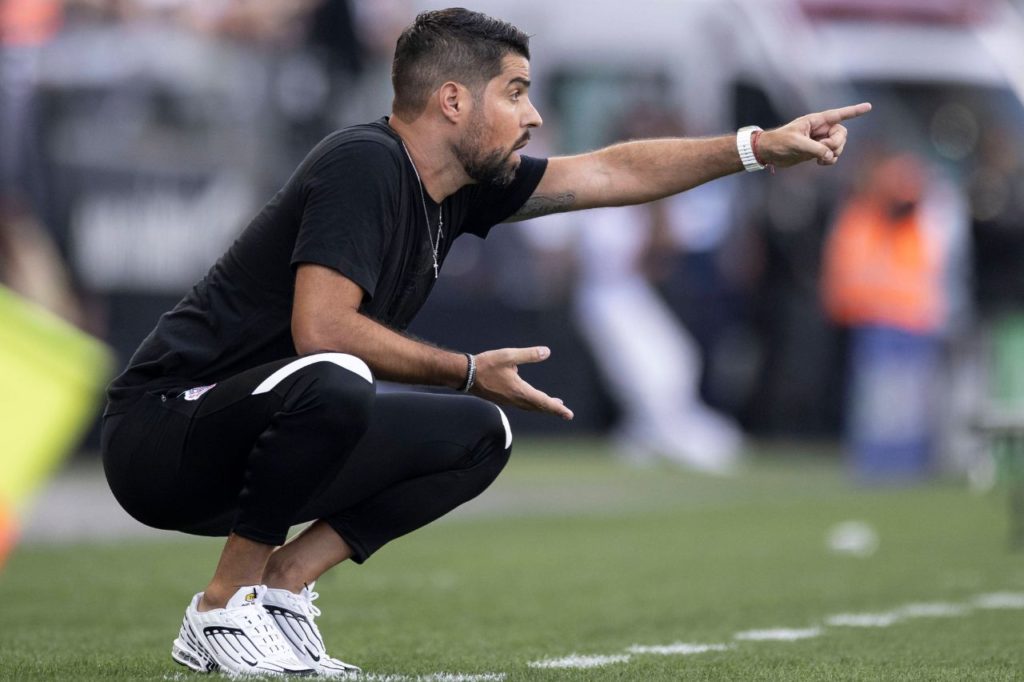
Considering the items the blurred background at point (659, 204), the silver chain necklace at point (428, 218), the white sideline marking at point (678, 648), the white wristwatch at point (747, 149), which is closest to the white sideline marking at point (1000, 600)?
the white sideline marking at point (678, 648)

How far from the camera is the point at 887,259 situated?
47.4 ft

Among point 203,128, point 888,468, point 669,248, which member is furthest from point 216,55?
point 888,468

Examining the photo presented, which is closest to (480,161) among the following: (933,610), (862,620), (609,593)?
(862,620)

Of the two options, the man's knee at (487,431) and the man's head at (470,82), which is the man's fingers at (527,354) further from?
the man's head at (470,82)

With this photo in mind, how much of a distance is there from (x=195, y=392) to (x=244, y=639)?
0.64 meters

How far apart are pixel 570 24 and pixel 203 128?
12.5 feet

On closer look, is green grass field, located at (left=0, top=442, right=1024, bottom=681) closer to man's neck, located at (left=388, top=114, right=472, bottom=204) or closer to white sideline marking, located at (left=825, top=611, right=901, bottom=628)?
white sideline marking, located at (left=825, top=611, right=901, bottom=628)

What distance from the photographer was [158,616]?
6.37 m

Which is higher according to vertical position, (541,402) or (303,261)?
(303,261)

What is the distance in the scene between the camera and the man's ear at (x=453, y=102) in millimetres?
4543

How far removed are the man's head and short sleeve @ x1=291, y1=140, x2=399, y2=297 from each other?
0.80ft

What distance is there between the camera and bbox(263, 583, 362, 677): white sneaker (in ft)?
15.2

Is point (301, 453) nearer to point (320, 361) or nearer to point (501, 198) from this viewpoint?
point (320, 361)

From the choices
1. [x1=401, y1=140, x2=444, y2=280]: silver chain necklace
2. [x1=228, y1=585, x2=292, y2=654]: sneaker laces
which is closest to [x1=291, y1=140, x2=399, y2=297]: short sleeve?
[x1=401, y1=140, x2=444, y2=280]: silver chain necklace
